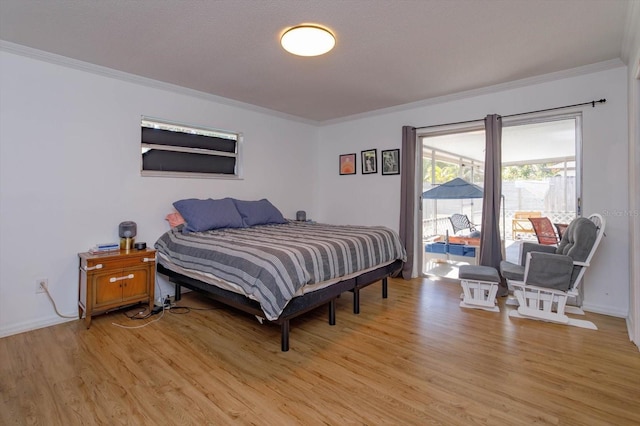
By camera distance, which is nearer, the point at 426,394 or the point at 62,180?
the point at 426,394

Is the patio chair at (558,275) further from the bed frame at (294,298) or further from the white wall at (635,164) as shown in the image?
the bed frame at (294,298)

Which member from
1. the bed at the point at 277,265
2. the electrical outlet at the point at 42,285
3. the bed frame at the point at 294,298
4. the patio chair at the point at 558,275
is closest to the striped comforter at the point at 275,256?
the bed at the point at 277,265

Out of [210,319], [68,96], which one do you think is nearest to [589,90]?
[210,319]

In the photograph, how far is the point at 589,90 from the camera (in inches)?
124

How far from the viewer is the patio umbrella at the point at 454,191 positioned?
4.27 meters

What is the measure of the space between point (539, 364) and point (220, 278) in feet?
7.86

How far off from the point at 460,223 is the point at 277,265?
348 cm

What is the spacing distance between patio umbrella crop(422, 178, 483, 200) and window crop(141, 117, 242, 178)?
288 cm

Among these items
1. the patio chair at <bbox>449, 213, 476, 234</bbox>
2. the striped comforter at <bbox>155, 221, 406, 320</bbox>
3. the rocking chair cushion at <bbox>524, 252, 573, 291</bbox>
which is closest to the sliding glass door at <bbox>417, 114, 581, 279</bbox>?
the patio chair at <bbox>449, 213, 476, 234</bbox>

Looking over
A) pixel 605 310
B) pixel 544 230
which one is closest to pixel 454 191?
pixel 544 230

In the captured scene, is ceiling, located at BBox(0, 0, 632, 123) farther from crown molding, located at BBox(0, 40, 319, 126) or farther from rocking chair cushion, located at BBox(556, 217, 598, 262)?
rocking chair cushion, located at BBox(556, 217, 598, 262)

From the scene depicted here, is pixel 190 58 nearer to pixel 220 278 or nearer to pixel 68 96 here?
pixel 68 96

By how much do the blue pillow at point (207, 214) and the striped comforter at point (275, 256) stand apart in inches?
5.1

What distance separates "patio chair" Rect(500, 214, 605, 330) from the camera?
2.72 meters
